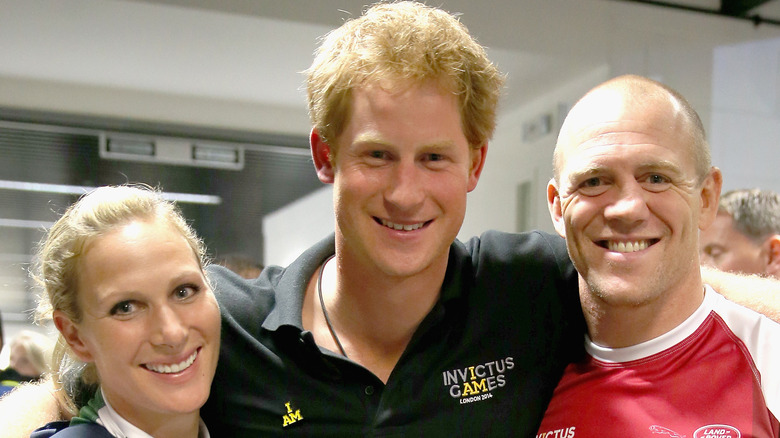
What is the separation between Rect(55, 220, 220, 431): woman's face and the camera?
4.75ft

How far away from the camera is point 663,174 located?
5.33 ft

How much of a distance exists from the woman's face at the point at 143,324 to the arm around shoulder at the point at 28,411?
241 mm

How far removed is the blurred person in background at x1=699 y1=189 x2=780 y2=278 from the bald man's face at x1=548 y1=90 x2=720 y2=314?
1.62m

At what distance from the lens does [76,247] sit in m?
1.48

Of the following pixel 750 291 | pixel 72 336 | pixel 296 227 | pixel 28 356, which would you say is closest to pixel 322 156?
pixel 72 336

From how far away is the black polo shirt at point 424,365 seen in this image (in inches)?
65.4

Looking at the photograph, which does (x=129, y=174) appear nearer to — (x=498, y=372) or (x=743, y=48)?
(x=743, y=48)

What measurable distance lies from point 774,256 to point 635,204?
74.1 inches

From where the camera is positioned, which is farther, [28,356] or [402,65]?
[28,356]

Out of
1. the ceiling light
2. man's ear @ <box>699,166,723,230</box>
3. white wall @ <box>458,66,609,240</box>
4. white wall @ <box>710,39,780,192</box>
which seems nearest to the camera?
man's ear @ <box>699,166,723,230</box>

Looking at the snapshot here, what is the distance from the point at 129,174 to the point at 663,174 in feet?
20.4

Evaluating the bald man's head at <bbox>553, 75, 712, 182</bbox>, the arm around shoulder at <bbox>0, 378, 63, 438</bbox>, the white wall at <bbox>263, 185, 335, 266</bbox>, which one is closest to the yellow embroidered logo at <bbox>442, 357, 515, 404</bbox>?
the bald man's head at <bbox>553, 75, 712, 182</bbox>

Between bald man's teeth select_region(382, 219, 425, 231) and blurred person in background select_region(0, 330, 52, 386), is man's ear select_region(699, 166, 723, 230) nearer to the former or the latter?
bald man's teeth select_region(382, 219, 425, 231)

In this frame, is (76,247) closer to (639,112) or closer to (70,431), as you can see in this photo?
(70,431)
